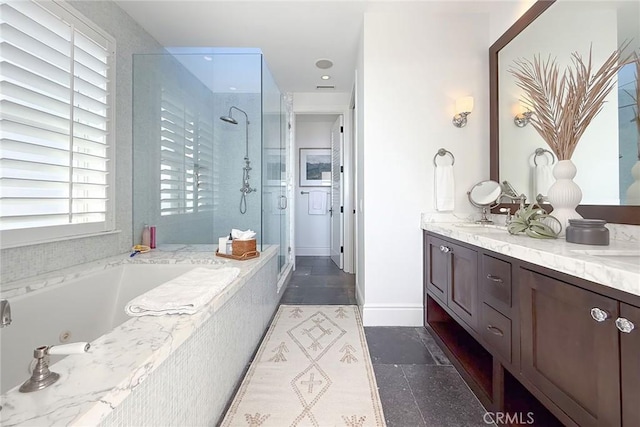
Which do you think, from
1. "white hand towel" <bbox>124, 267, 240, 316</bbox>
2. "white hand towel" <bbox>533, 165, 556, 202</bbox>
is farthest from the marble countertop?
"white hand towel" <bbox>124, 267, 240, 316</bbox>

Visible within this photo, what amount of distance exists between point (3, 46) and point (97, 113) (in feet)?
1.89

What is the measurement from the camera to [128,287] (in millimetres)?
1710

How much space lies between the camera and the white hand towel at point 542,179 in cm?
162

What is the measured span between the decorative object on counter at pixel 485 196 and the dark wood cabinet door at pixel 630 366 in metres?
1.47

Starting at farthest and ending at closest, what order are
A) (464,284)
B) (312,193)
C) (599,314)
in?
(312,193) < (464,284) < (599,314)

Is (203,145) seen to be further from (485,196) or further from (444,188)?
(485,196)

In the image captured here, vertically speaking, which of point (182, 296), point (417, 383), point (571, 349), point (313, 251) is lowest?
point (417, 383)

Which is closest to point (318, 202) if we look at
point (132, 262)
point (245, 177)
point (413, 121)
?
point (245, 177)

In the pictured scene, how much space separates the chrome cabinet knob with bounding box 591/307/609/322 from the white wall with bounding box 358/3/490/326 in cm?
144

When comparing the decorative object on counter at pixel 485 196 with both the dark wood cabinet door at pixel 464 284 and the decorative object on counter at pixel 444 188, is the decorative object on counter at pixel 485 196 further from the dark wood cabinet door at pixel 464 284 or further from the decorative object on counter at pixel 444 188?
the dark wood cabinet door at pixel 464 284

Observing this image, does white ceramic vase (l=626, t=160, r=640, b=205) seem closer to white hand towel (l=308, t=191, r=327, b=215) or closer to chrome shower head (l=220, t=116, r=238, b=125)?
chrome shower head (l=220, t=116, r=238, b=125)

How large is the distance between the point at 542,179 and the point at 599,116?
476 mm

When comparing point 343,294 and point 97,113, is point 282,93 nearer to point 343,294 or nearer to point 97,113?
point 97,113

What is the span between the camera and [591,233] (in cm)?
108
